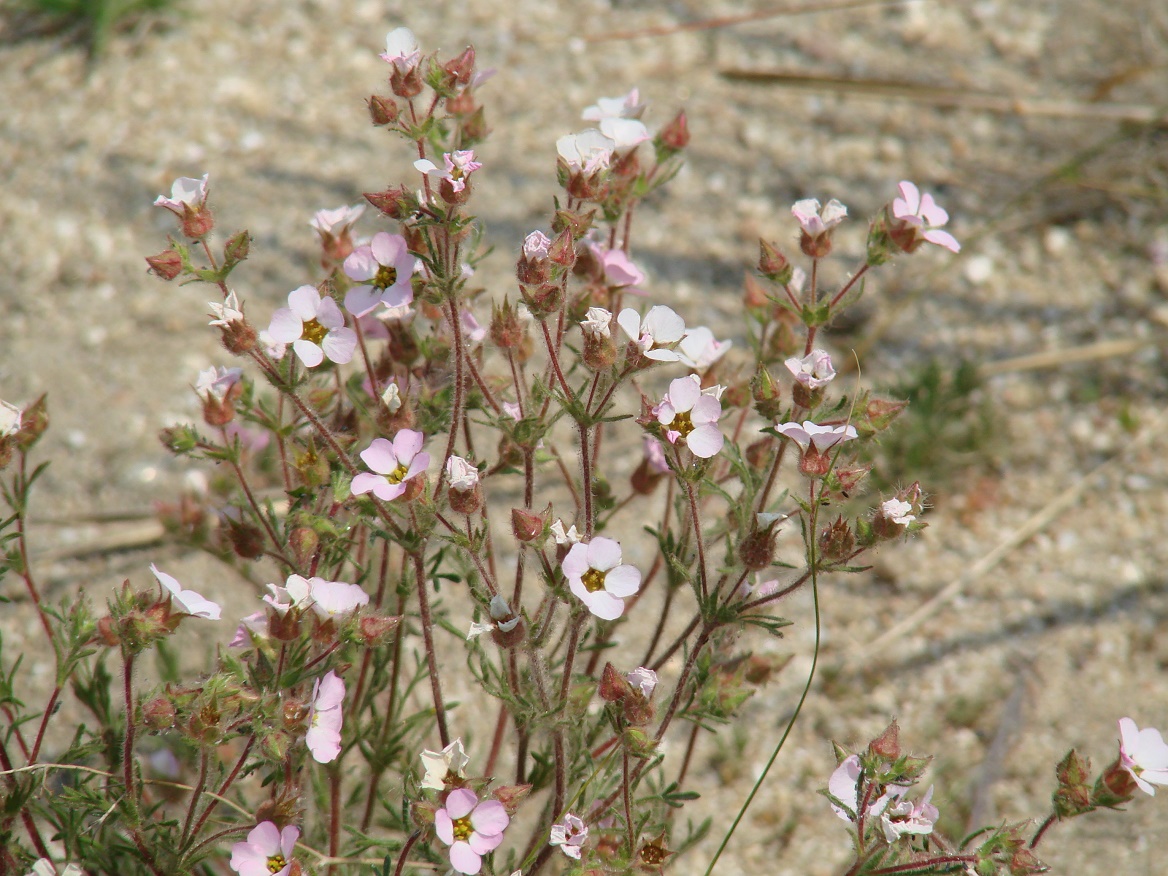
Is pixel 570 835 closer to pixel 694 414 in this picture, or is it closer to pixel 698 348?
pixel 694 414

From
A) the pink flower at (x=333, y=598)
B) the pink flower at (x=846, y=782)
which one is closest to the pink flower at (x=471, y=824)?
the pink flower at (x=333, y=598)

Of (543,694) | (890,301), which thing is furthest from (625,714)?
(890,301)

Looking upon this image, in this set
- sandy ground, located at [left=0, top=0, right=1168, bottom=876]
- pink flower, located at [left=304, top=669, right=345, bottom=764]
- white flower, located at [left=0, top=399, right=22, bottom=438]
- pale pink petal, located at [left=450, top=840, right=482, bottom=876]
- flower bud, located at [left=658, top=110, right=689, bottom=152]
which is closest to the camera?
→ pale pink petal, located at [left=450, top=840, right=482, bottom=876]

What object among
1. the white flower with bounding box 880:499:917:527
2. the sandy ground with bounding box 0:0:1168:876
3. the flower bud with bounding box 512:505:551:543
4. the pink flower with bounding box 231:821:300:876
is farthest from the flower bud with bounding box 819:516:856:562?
the sandy ground with bounding box 0:0:1168:876

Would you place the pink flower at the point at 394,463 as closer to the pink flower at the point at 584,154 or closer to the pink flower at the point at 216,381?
the pink flower at the point at 216,381

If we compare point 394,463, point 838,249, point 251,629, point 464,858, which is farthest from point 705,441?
point 838,249

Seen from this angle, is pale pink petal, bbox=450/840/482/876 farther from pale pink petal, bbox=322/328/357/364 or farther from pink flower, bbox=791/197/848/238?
pink flower, bbox=791/197/848/238

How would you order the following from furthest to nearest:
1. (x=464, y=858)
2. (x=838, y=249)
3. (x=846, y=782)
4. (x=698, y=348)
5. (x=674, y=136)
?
1. (x=838, y=249)
2. (x=674, y=136)
3. (x=698, y=348)
4. (x=846, y=782)
5. (x=464, y=858)

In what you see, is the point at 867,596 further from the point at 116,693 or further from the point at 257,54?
the point at 257,54
